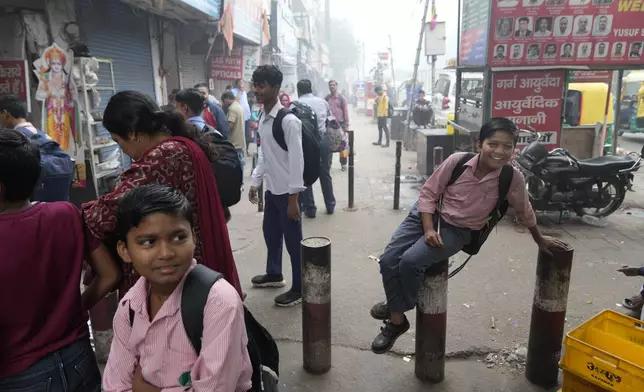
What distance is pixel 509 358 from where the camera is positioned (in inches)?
128

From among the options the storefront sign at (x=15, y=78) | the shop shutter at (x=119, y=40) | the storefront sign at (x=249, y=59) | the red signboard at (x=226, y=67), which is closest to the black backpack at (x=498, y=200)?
the storefront sign at (x=15, y=78)

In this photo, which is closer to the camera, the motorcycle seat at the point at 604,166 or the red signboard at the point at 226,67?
the motorcycle seat at the point at 604,166

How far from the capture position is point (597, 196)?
6.12 metres

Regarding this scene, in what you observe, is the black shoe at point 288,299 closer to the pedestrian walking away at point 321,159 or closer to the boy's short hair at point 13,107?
the pedestrian walking away at point 321,159

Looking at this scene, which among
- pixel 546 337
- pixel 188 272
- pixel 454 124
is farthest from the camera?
pixel 454 124

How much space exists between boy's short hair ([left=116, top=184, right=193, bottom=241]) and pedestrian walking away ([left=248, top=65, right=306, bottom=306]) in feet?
7.04

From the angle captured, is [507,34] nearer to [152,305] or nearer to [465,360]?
[465,360]

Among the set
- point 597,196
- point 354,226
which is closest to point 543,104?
point 597,196

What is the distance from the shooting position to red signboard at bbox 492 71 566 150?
6.35 m

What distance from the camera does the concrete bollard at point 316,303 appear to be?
290 centimetres

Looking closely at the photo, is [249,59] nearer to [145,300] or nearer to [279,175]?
[279,175]

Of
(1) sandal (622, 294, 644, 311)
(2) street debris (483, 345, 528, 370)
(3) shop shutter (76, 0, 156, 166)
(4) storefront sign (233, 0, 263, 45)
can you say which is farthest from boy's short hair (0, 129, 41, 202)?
(4) storefront sign (233, 0, 263, 45)

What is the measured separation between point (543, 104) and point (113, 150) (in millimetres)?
5988

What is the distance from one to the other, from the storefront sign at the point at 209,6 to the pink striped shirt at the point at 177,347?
672 centimetres
